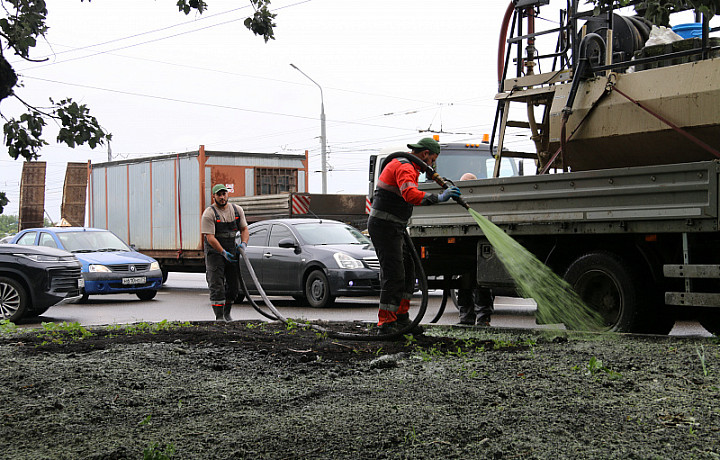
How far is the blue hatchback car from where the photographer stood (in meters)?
15.8

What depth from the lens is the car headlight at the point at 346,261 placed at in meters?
14.2

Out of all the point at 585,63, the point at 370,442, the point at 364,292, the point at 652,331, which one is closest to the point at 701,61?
the point at 585,63

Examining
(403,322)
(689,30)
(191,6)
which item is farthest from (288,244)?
(191,6)

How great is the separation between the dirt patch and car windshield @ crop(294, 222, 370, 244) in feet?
25.7

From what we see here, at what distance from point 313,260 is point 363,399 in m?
9.71

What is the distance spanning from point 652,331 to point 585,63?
2867 millimetres

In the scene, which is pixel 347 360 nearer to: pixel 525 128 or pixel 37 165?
pixel 525 128

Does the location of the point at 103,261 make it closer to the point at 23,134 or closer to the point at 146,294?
the point at 146,294

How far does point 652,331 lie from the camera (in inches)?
310

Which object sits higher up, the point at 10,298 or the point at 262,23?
the point at 262,23

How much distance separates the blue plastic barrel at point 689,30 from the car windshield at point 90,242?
40.8 feet

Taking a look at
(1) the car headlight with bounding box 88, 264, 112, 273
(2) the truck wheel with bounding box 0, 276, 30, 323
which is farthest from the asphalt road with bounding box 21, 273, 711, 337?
(1) the car headlight with bounding box 88, 264, 112, 273

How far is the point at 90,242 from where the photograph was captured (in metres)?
17.0

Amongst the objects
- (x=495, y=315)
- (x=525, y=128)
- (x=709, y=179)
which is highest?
(x=525, y=128)
